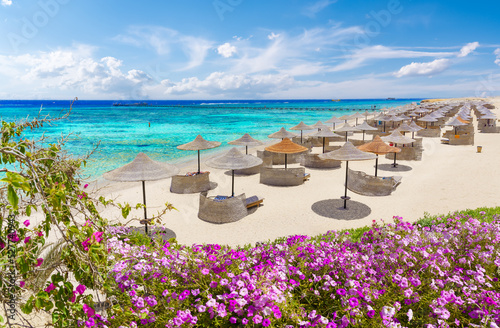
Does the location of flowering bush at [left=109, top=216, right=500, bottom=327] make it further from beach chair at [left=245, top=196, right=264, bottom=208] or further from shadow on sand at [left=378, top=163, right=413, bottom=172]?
shadow on sand at [left=378, top=163, right=413, bottom=172]

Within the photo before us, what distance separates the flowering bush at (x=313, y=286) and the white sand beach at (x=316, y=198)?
91.2 inches

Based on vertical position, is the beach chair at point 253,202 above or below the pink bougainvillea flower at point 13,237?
below

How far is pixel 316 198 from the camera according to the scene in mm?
10844

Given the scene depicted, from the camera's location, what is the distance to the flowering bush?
10.2ft

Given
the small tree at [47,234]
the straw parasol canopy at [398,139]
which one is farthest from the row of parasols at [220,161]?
the straw parasol canopy at [398,139]

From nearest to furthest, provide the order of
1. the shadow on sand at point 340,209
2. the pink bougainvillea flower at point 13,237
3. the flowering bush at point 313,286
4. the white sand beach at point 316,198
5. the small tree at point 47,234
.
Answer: the small tree at point 47,234 < the pink bougainvillea flower at point 13,237 < the flowering bush at point 313,286 < the white sand beach at point 316,198 < the shadow on sand at point 340,209

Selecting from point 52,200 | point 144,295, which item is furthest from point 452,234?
point 52,200

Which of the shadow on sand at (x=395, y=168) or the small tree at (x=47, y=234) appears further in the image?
the shadow on sand at (x=395, y=168)

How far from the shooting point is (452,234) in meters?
5.18

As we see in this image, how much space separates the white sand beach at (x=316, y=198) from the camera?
8359mm

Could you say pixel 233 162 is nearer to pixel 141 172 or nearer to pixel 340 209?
pixel 141 172

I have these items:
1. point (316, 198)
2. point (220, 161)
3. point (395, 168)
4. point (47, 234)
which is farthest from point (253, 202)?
point (395, 168)

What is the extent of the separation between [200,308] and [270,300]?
72 cm

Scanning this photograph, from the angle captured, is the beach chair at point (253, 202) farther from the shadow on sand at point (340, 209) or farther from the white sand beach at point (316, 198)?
the shadow on sand at point (340, 209)
